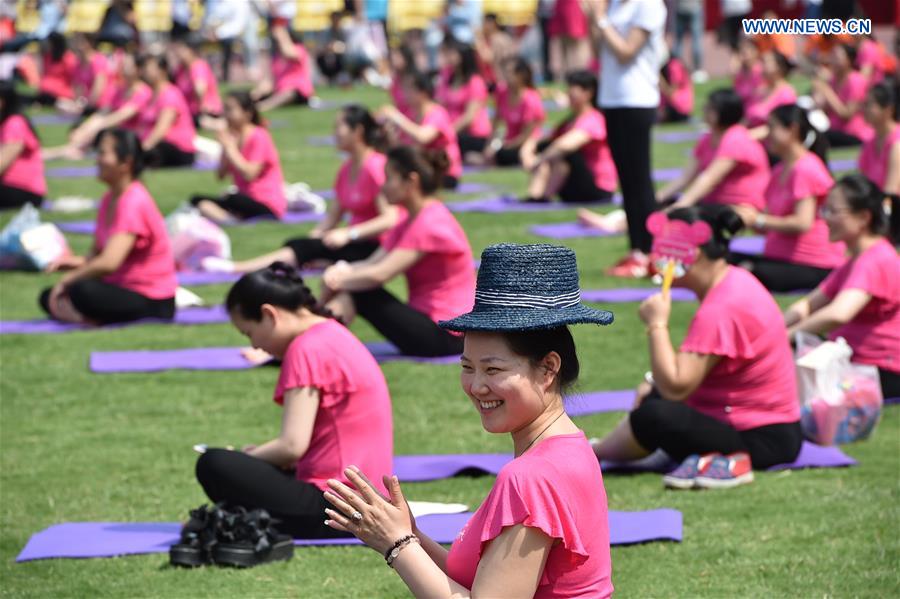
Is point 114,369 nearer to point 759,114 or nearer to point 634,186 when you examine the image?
point 634,186

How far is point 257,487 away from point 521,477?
7.23 ft

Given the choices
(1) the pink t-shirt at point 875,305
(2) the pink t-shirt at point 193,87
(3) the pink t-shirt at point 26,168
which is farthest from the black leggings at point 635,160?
(2) the pink t-shirt at point 193,87

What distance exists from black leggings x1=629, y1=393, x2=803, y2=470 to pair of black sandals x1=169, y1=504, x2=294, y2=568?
1.55 metres

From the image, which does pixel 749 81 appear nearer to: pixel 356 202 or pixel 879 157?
pixel 879 157

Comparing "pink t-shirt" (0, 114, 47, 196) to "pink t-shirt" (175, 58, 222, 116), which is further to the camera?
"pink t-shirt" (175, 58, 222, 116)

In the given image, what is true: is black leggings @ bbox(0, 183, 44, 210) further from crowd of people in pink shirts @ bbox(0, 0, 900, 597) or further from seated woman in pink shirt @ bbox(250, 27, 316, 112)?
seated woman in pink shirt @ bbox(250, 27, 316, 112)

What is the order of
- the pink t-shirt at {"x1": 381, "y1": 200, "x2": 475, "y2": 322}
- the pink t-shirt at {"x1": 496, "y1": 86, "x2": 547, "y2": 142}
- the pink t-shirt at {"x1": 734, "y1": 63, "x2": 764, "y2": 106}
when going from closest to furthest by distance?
the pink t-shirt at {"x1": 381, "y1": 200, "x2": 475, "y2": 322} < the pink t-shirt at {"x1": 496, "y1": 86, "x2": 547, "y2": 142} < the pink t-shirt at {"x1": 734, "y1": 63, "x2": 764, "y2": 106}

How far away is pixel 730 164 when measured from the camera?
387 inches

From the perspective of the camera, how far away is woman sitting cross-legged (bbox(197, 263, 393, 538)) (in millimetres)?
4961

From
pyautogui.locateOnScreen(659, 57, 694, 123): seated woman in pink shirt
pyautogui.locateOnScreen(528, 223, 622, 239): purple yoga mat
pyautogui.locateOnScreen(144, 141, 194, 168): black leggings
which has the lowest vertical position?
pyautogui.locateOnScreen(659, 57, 694, 123): seated woman in pink shirt

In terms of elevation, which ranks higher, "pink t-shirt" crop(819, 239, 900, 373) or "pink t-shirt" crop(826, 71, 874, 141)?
"pink t-shirt" crop(819, 239, 900, 373)

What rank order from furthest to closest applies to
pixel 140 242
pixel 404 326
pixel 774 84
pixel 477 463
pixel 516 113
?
pixel 516 113 < pixel 774 84 < pixel 140 242 < pixel 404 326 < pixel 477 463

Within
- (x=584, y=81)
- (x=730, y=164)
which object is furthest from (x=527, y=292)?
(x=584, y=81)

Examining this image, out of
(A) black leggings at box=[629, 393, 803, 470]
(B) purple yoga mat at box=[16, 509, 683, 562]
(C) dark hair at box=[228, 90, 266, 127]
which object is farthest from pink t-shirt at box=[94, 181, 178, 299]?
(A) black leggings at box=[629, 393, 803, 470]
